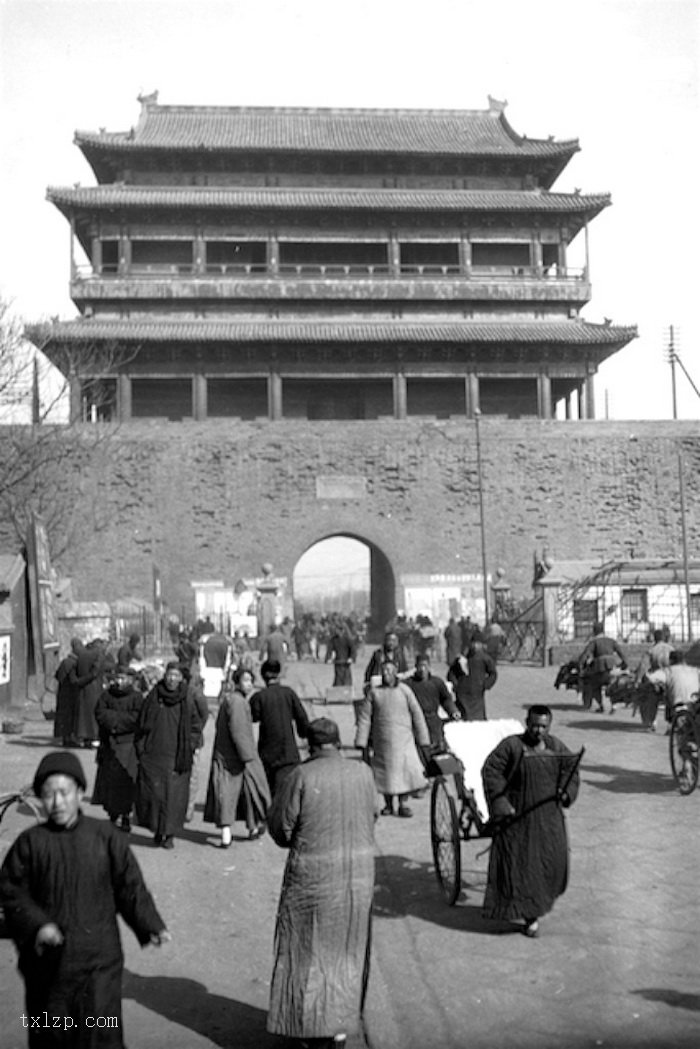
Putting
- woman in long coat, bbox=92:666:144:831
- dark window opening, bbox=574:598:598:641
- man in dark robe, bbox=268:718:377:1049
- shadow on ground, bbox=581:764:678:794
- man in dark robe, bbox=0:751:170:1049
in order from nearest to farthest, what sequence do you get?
man in dark robe, bbox=0:751:170:1049 < man in dark robe, bbox=268:718:377:1049 < woman in long coat, bbox=92:666:144:831 < shadow on ground, bbox=581:764:678:794 < dark window opening, bbox=574:598:598:641

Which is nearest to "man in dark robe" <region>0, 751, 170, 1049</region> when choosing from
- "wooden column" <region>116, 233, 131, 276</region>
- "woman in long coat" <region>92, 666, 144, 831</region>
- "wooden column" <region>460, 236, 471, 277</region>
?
"woman in long coat" <region>92, 666, 144, 831</region>

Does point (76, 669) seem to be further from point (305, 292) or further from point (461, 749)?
point (305, 292)

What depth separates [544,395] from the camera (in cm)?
3403

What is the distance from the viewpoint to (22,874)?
3596 mm

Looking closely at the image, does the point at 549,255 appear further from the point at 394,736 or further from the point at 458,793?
the point at 458,793

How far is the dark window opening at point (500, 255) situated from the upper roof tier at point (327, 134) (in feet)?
Answer: 8.86

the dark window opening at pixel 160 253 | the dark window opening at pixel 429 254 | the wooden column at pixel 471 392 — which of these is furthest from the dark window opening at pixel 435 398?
the dark window opening at pixel 160 253

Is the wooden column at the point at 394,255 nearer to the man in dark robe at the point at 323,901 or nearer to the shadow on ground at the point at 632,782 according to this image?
the shadow on ground at the point at 632,782

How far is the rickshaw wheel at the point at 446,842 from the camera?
19.9 ft

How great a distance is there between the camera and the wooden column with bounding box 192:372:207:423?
32750 mm

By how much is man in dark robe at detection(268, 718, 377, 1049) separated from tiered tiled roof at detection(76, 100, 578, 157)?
32576 mm

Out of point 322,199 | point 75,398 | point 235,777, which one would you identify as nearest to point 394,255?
point 322,199

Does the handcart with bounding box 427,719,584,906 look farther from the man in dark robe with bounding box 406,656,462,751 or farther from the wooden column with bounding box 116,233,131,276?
the wooden column with bounding box 116,233,131,276

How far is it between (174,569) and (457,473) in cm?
822
